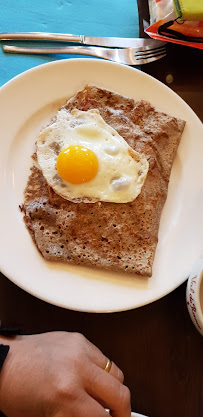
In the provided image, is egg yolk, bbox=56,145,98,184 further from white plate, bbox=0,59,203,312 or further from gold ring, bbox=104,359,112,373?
gold ring, bbox=104,359,112,373

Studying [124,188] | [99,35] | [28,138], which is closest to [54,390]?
[124,188]

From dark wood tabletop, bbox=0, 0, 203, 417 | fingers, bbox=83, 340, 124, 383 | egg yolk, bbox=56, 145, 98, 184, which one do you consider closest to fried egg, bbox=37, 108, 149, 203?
egg yolk, bbox=56, 145, 98, 184

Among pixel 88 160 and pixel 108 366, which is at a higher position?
pixel 88 160

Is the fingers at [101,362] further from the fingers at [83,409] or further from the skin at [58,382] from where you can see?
the fingers at [83,409]

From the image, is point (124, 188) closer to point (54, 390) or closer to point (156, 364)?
point (156, 364)

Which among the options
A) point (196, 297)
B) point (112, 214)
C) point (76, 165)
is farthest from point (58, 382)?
point (76, 165)

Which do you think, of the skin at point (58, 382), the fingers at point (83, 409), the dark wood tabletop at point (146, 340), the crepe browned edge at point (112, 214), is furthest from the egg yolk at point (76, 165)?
the fingers at point (83, 409)

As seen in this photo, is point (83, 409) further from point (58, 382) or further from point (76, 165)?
point (76, 165)
